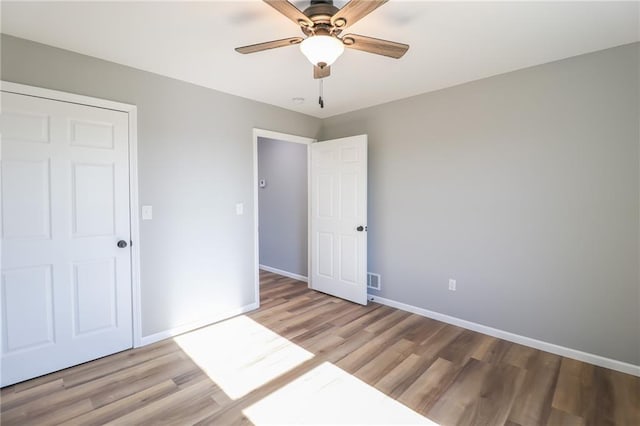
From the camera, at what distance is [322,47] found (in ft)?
5.65

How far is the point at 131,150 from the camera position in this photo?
2656 mm

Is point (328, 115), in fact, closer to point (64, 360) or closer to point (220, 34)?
point (220, 34)

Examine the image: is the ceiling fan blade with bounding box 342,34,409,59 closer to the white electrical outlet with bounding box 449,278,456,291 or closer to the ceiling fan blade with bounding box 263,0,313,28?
the ceiling fan blade with bounding box 263,0,313,28

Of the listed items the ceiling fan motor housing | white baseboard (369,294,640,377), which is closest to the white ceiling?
the ceiling fan motor housing

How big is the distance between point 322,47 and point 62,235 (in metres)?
2.35

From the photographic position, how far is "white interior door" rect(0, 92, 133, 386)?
2.17 m

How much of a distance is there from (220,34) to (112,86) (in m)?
1.14

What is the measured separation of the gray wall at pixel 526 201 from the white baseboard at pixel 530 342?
0.16ft

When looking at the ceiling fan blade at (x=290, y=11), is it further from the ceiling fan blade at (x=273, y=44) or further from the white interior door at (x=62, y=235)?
the white interior door at (x=62, y=235)

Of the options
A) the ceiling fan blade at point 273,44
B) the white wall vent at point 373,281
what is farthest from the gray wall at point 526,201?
the ceiling fan blade at point 273,44

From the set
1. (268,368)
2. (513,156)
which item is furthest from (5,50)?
(513,156)

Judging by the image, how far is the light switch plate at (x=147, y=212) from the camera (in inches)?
108

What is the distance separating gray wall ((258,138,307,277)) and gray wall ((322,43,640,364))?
5.00 feet

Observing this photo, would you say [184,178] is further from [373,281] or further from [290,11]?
[373,281]
